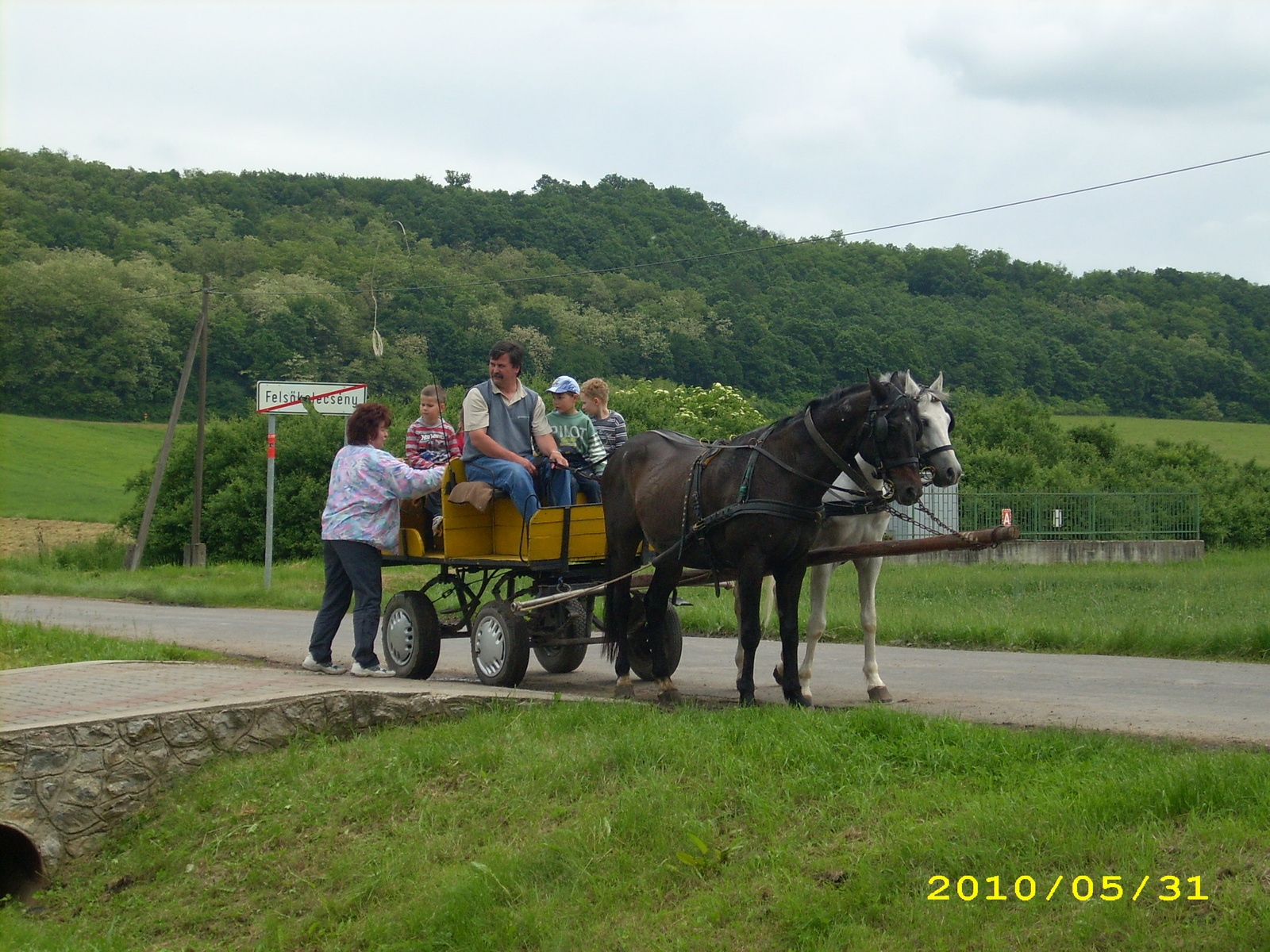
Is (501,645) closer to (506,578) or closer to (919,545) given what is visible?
(506,578)

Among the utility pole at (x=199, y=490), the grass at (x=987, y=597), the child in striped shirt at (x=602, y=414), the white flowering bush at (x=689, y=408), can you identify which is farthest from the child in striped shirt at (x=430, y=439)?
the white flowering bush at (x=689, y=408)

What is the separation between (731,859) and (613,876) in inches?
19.4

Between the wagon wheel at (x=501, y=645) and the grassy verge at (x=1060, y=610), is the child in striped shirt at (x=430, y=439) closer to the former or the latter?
the wagon wheel at (x=501, y=645)

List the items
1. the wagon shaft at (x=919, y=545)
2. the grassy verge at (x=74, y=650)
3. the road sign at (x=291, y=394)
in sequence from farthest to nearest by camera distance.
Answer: the road sign at (x=291, y=394) < the grassy verge at (x=74, y=650) < the wagon shaft at (x=919, y=545)

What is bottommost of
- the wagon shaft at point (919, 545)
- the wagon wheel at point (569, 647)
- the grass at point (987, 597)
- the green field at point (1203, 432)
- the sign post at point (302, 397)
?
the grass at point (987, 597)

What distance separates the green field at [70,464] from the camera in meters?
41.8

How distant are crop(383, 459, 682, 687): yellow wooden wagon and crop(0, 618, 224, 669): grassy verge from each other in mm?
2363

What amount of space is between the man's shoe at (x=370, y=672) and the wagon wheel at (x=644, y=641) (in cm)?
184

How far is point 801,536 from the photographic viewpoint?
7582 mm

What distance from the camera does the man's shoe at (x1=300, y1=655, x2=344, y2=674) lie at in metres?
9.64

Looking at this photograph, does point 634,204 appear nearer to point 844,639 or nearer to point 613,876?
point 844,639

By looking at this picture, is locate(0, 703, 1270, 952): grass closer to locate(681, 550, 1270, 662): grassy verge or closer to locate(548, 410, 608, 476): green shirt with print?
locate(548, 410, 608, 476): green shirt with print

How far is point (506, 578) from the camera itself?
32.0 feet

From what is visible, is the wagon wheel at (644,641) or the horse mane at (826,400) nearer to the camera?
the horse mane at (826,400)
